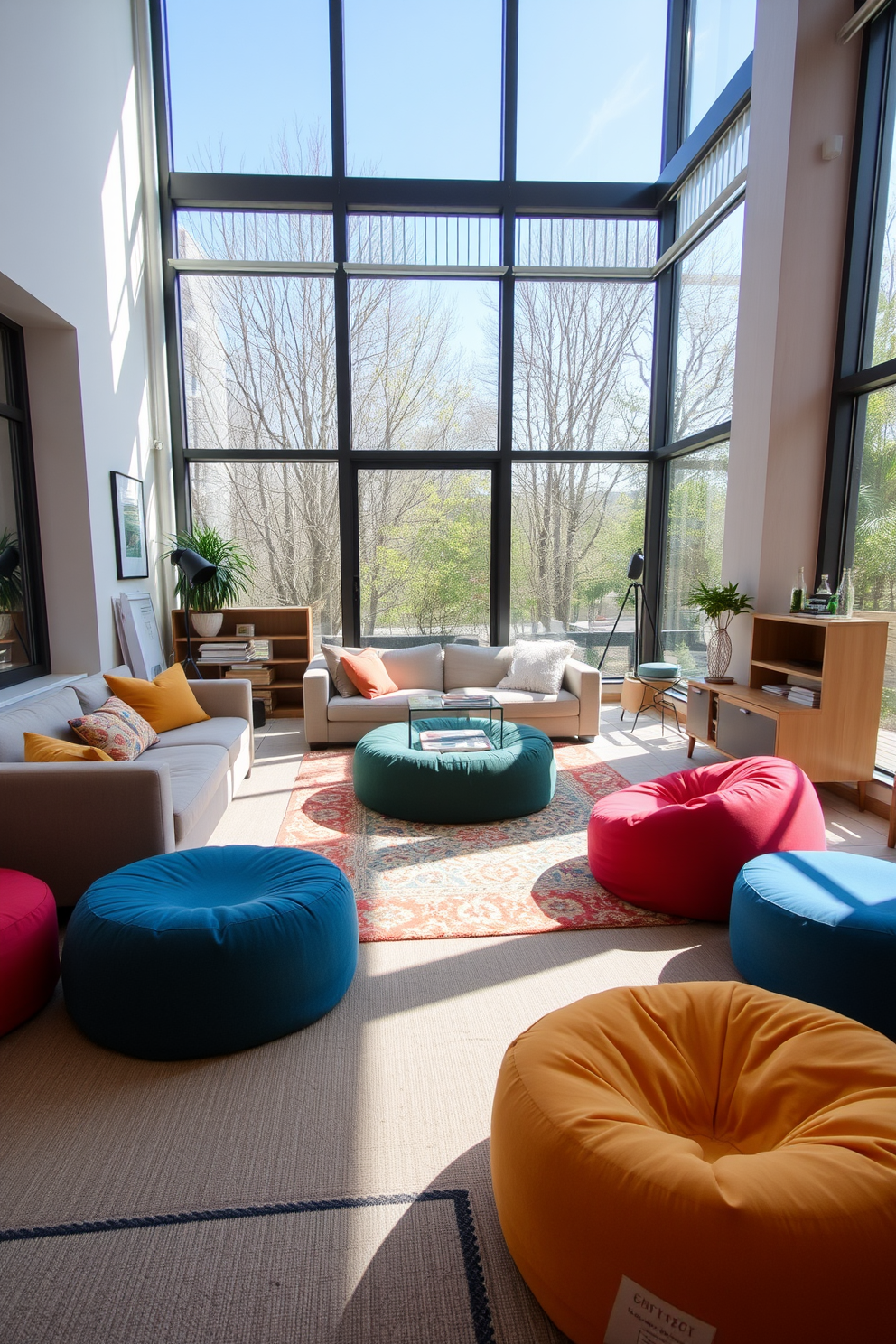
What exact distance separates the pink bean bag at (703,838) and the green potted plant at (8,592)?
11.5ft

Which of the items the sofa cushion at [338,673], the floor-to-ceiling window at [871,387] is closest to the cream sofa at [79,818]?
the sofa cushion at [338,673]

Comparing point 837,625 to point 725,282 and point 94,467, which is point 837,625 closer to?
point 725,282

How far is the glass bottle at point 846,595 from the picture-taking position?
423cm

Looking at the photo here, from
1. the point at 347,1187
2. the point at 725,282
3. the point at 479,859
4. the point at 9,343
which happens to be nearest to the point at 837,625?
the point at 479,859

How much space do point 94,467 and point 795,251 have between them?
4.58 meters

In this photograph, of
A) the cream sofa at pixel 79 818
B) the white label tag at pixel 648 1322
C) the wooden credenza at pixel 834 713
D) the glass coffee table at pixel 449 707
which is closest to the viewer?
the white label tag at pixel 648 1322

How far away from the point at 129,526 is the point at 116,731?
246 cm

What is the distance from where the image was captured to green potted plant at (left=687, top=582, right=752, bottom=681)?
16.0ft

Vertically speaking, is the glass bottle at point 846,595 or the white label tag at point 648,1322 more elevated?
the glass bottle at point 846,595

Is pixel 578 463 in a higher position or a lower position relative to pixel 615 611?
higher

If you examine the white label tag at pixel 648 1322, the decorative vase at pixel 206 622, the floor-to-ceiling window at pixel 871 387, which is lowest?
the white label tag at pixel 648 1322

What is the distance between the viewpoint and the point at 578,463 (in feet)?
22.5

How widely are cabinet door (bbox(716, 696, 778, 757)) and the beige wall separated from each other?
27.1 inches

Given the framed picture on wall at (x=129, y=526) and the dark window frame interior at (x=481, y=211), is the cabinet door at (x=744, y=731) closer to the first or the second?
the dark window frame interior at (x=481, y=211)
